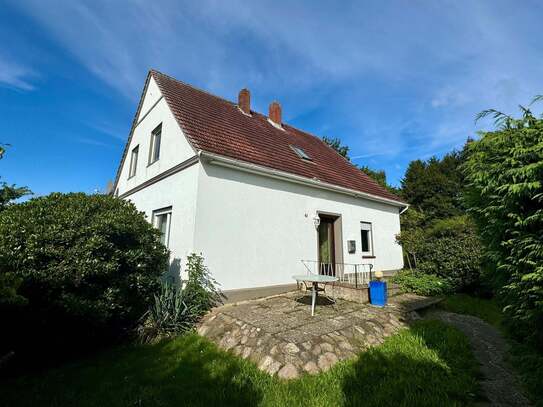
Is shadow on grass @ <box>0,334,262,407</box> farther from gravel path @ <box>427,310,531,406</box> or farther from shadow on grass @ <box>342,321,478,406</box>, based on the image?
gravel path @ <box>427,310,531,406</box>

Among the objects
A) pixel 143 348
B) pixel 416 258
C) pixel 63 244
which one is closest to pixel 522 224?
pixel 143 348

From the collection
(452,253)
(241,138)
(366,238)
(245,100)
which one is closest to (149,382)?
(241,138)

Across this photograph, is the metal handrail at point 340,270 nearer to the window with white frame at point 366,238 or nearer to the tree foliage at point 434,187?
the window with white frame at point 366,238

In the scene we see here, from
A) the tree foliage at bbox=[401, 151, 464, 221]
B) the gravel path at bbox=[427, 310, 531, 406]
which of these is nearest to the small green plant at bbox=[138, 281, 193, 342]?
the gravel path at bbox=[427, 310, 531, 406]

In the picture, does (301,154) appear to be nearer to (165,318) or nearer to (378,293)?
(378,293)

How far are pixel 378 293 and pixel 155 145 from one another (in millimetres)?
A: 9307

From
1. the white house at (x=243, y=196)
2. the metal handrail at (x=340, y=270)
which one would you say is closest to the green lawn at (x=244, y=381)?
the white house at (x=243, y=196)

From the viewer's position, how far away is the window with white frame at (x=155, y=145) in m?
9.73

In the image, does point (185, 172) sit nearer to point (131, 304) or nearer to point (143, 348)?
point (131, 304)

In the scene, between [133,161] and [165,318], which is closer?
[165,318]

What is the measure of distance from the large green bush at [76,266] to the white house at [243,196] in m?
1.29

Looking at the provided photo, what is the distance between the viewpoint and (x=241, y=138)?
28.9 ft

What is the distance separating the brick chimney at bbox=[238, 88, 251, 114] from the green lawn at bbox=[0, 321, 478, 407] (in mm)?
10349

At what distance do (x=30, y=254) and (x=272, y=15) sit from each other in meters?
8.18
